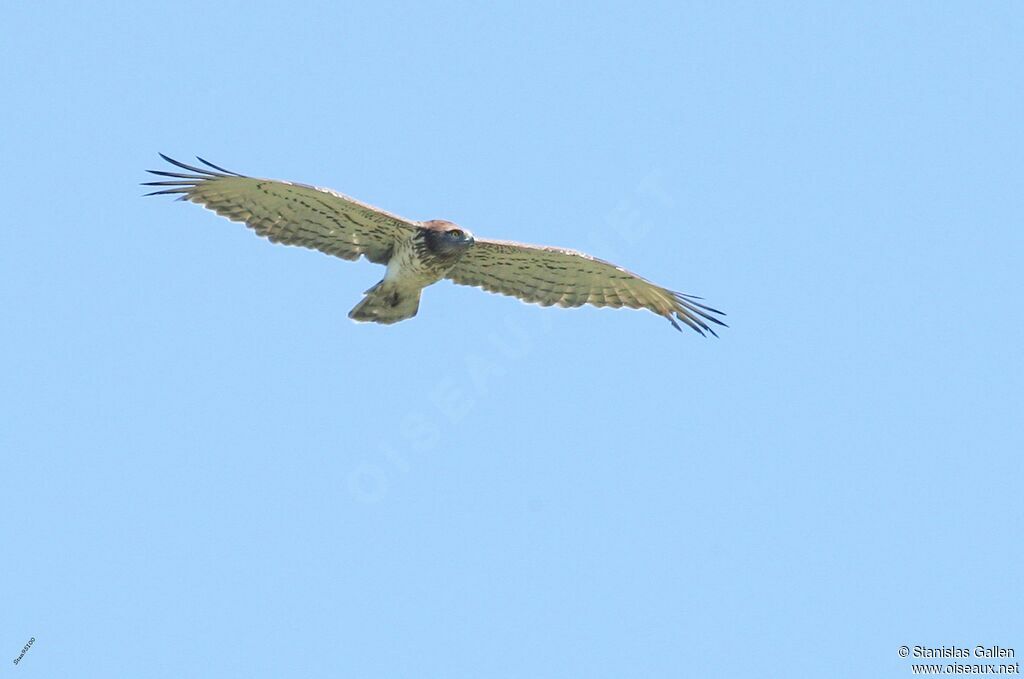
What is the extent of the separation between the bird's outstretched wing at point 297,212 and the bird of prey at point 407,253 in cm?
1

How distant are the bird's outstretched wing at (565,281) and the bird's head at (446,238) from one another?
0.80m

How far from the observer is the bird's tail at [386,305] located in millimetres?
14805

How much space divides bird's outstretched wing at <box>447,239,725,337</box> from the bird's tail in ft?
2.89

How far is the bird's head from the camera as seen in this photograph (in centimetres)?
1420

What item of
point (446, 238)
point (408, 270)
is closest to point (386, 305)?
point (408, 270)

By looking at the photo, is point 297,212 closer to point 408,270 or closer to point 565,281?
point 408,270

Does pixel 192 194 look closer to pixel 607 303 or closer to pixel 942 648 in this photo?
pixel 607 303

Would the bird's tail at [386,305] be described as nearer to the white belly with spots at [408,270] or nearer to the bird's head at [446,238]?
the white belly with spots at [408,270]

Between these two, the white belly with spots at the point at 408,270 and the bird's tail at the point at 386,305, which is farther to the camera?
the bird's tail at the point at 386,305

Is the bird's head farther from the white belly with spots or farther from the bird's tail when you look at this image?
the bird's tail

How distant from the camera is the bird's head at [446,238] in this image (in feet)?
46.6

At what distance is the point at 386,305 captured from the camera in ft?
48.8

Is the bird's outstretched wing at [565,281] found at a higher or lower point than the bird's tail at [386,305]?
higher

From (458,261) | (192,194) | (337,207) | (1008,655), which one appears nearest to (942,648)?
(1008,655)
